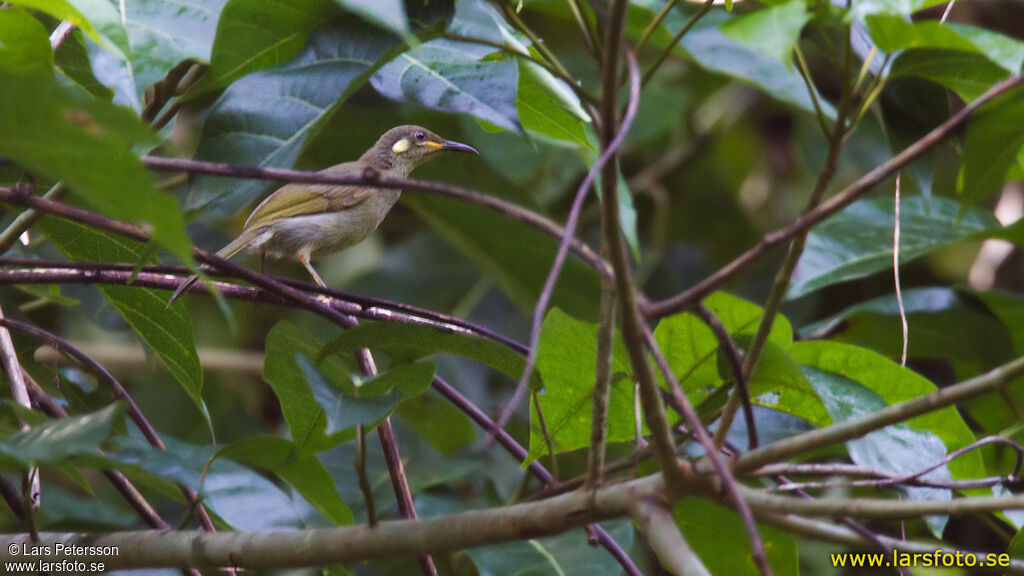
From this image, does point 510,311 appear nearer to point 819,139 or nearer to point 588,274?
point 588,274

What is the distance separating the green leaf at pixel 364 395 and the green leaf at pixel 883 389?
0.88 metres

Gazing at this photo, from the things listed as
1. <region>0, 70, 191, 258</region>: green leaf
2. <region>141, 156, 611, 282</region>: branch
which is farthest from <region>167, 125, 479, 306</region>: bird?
<region>0, 70, 191, 258</region>: green leaf

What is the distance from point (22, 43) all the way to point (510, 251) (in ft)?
8.91

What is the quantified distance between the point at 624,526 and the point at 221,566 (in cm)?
141

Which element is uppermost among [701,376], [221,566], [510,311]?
[701,376]

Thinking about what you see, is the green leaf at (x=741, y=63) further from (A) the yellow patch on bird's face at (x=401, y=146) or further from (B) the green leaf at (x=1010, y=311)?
(A) the yellow patch on bird's face at (x=401, y=146)

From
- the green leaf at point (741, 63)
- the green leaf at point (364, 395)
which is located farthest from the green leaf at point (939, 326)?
the green leaf at point (364, 395)

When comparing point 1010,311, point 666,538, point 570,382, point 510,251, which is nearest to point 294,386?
point 570,382

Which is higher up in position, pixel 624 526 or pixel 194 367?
pixel 194 367

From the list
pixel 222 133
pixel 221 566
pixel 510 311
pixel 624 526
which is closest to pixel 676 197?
pixel 510 311

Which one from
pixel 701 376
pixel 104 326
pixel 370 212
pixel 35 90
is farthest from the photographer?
pixel 370 212

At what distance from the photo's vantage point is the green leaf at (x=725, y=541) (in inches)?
78.4

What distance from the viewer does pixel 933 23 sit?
1.45 meters

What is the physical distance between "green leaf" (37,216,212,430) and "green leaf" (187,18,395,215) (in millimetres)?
360
